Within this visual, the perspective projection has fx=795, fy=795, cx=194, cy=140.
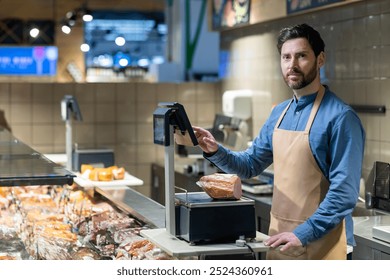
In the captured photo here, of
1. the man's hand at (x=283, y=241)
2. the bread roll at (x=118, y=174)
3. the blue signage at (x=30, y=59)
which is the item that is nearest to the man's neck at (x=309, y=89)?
the man's hand at (x=283, y=241)

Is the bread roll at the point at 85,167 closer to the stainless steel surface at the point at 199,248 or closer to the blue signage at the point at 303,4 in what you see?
the blue signage at the point at 303,4

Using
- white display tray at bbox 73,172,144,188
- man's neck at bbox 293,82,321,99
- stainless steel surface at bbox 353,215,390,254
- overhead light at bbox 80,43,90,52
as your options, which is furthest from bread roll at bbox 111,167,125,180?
overhead light at bbox 80,43,90,52

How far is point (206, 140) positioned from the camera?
2.70 m

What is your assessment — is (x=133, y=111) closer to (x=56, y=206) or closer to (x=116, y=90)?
Answer: (x=116, y=90)

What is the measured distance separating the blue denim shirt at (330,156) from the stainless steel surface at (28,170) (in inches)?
21.2

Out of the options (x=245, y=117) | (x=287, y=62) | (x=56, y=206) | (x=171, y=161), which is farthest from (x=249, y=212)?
(x=245, y=117)

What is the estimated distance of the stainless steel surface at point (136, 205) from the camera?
10.3 feet

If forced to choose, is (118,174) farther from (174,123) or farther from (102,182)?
(174,123)

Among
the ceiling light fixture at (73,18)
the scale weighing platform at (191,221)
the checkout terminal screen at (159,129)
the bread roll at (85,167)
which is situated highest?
the ceiling light fixture at (73,18)

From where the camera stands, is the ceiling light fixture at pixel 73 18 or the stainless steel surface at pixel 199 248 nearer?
the stainless steel surface at pixel 199 248

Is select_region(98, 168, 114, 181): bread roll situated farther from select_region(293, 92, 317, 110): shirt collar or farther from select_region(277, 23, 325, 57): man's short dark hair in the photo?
select_region(277, 23, 325, 57): man's short dark hair

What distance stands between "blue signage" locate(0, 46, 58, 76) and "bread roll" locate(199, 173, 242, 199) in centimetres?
1052

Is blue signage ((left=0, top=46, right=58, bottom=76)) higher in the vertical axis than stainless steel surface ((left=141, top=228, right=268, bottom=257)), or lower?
higher

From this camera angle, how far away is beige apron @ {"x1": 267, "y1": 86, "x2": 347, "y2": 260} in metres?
2.72
